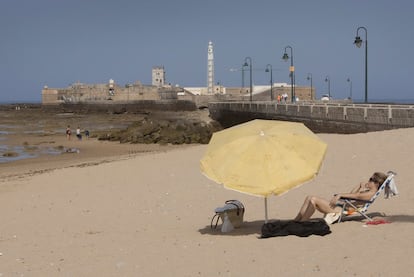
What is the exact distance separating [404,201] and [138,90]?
105m

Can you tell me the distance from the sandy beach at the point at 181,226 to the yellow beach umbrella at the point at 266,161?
2.29 ft

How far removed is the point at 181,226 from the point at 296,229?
2.23 m

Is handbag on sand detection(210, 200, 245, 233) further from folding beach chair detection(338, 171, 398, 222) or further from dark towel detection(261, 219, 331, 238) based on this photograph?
folding beach chair detection(338, 171, 398, 222)

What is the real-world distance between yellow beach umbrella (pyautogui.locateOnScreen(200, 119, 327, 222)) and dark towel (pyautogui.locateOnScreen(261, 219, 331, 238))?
593 millimetres

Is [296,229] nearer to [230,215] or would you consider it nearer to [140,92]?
[230,215]

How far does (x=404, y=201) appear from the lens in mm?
9047

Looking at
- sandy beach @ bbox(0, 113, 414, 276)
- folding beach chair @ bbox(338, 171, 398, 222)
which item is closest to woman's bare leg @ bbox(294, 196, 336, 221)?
folding beach chair @ bbox(338, 171, 398, 222)

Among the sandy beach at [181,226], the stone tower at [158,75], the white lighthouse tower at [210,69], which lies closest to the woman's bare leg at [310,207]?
the sandy beach at [181,226]

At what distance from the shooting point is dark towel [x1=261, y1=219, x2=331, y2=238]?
22.6 ft

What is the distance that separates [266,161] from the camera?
6.77 m

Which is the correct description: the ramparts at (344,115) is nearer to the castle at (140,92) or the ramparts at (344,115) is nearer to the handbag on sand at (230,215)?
the handbag on sand at (230,215)

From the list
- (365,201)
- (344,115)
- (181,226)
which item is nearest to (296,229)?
(365,201)

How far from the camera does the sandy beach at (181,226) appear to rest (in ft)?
18.9

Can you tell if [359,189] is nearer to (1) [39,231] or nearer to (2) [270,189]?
(2) [270,189]
